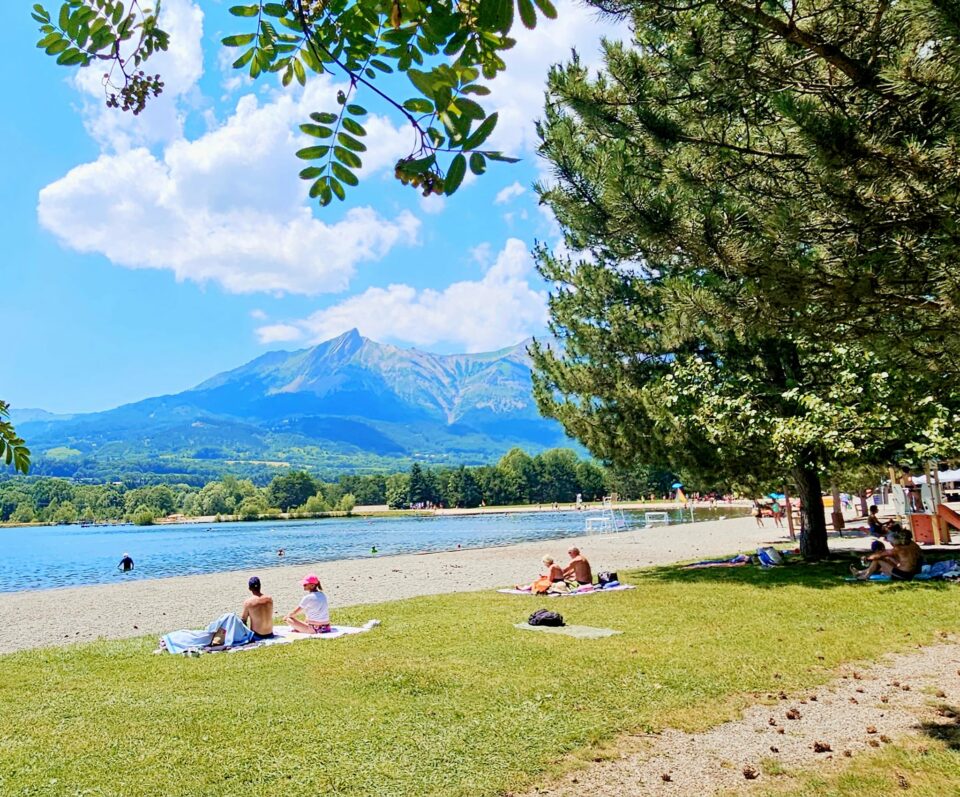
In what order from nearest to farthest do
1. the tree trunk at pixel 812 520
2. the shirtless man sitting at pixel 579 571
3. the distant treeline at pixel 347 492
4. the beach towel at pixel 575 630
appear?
1. the beach towel at pixel 575 630
2. the shirtless man sitting at pixel 579 571
3. the tree trunk at pixel 812 520
4. the distant treeline at pixel 347 492

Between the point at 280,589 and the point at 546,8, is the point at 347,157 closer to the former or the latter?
the point at 546,8

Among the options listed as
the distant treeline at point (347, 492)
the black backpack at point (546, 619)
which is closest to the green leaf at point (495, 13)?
the black backpack at point (546, 619)

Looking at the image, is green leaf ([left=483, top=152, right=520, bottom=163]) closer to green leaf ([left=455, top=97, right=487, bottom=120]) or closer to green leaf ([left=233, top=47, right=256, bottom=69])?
green leaf ([left=455, top=97, right=487, bottom=120])

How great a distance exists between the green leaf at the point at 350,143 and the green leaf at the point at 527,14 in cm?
54

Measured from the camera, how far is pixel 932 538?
19375mm

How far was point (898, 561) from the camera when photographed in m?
13.1

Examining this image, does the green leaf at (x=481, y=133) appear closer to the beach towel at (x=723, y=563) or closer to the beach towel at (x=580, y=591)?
the beach towel at (x=580, y=591)

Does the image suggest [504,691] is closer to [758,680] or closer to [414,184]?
[758,680]

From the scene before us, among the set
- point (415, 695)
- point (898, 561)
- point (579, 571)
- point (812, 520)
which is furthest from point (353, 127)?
point (812, 520)

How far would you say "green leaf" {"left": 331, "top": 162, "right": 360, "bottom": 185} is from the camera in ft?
5.98

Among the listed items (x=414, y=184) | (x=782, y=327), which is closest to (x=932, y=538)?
(x=782, y=327)

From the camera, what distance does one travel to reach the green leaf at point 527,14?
56.2 inches

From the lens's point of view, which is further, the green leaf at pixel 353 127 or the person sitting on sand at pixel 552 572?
the person sitting on sand at pixel 552 572

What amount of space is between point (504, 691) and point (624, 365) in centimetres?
1005
